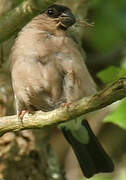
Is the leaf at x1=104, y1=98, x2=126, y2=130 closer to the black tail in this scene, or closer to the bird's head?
the bird's head

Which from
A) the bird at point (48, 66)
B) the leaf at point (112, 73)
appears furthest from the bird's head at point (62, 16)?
the leaf at point (112, 73)

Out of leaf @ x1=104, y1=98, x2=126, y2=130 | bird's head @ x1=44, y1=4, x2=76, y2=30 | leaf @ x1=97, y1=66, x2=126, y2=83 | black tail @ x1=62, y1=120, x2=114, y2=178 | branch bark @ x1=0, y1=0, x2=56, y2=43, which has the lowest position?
black tail @ x1=62, y1=120, x2=114, y2=178

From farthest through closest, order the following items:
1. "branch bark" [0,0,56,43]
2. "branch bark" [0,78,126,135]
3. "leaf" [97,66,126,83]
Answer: "leaf" [97,66,126,83] < "branch bark" [0,0,56,43] < "branch bark" [0,78,126,135]

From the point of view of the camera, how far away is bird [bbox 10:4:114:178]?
514 centimetres

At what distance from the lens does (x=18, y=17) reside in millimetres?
4137

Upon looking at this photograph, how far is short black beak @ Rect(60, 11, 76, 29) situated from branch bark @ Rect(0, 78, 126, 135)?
1271mm

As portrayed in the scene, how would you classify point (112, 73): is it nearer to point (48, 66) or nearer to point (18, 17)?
point (48, 66)

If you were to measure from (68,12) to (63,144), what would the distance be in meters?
3.03

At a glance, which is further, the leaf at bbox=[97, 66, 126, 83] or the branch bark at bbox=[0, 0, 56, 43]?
the leaf at bbox=[97, 66, 126, 83]

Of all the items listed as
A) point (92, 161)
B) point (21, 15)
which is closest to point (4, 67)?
point (92, 161)

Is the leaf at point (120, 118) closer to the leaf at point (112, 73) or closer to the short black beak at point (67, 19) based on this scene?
the leaf at point (112, 73)

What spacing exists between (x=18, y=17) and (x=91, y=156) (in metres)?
2.51

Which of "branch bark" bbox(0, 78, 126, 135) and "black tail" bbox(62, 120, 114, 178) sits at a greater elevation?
"branch bark" bbox(0, 78, 126, 135)

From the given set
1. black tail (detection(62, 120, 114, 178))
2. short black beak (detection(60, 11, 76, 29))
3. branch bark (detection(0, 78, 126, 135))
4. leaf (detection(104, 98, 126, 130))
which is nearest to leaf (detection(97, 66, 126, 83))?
leaf (detection(104, 98, 126, 130))
